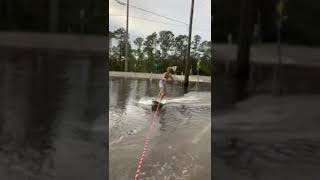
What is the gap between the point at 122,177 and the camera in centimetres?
617

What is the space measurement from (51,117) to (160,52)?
9.32 m

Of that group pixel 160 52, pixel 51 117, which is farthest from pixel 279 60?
pixel 160 52

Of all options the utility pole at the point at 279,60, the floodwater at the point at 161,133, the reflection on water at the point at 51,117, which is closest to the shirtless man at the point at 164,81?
the floodwater at the point at 161,133

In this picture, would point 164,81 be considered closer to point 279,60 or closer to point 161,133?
point 161,133

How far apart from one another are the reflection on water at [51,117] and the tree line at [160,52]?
7127 mm

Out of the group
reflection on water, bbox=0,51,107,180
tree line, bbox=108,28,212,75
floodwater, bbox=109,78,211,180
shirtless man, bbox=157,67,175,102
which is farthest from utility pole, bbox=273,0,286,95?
shirtless man, bbox=157,67,175,102

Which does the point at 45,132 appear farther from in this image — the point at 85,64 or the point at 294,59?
the point at 294,59

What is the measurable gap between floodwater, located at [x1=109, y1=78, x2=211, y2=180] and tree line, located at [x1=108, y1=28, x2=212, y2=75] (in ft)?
2.32

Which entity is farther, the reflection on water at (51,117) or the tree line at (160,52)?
the tree line at (160,52)

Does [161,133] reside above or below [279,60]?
below

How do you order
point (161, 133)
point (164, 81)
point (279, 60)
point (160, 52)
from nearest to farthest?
point (279, 60)
point (161, 133)
point (164, 81)
point (160, 52)

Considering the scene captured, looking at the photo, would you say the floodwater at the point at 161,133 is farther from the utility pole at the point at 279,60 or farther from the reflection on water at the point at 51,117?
the utility pole at the point at 279,60

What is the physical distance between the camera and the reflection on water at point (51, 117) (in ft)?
12.8

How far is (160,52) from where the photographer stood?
1314 cm
